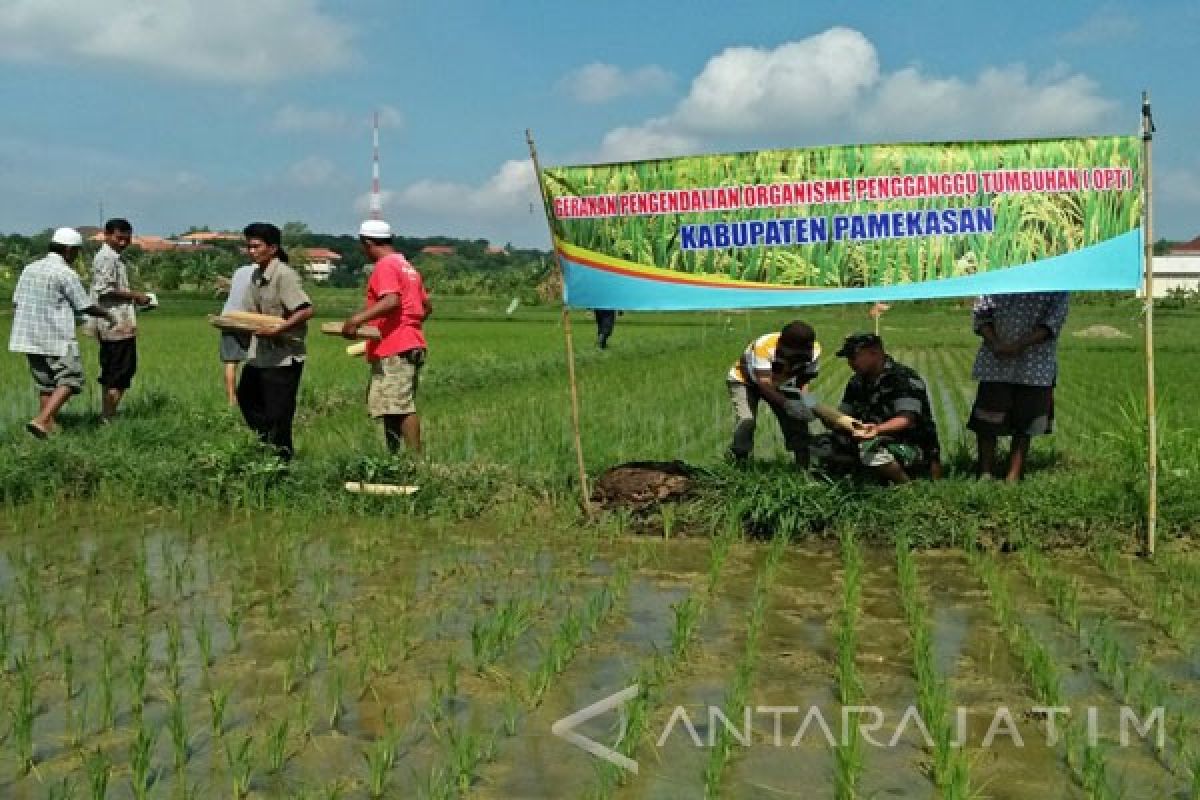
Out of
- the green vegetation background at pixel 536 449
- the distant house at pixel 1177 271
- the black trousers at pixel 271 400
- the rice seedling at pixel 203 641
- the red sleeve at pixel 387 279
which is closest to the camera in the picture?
the rice seedling at pixel 203 641

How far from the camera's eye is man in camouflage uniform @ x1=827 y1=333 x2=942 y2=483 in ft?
18.5

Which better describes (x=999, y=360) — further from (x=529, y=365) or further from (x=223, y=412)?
(x=529, y=365)

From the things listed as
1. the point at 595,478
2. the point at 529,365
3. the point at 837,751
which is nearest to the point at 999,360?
the point at 595,478

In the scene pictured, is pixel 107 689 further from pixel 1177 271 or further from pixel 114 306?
pixel 1177 271

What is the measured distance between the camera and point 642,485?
5746 millimetres

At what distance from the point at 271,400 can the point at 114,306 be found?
2121 millimetres

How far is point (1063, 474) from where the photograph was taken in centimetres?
598

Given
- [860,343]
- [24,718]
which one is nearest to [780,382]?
[860,343]

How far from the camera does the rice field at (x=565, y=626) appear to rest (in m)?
2.85

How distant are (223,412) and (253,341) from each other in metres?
1.80

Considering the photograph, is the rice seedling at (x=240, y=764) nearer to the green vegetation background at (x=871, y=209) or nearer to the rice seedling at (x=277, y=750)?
the rice seedling at (x=277, y=750)

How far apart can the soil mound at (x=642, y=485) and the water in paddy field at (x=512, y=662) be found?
240 millimetres

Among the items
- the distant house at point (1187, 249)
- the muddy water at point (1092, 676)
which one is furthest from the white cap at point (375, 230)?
the distant house at point (1187, 249)

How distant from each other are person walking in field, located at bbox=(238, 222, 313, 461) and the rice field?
0.26 meters
